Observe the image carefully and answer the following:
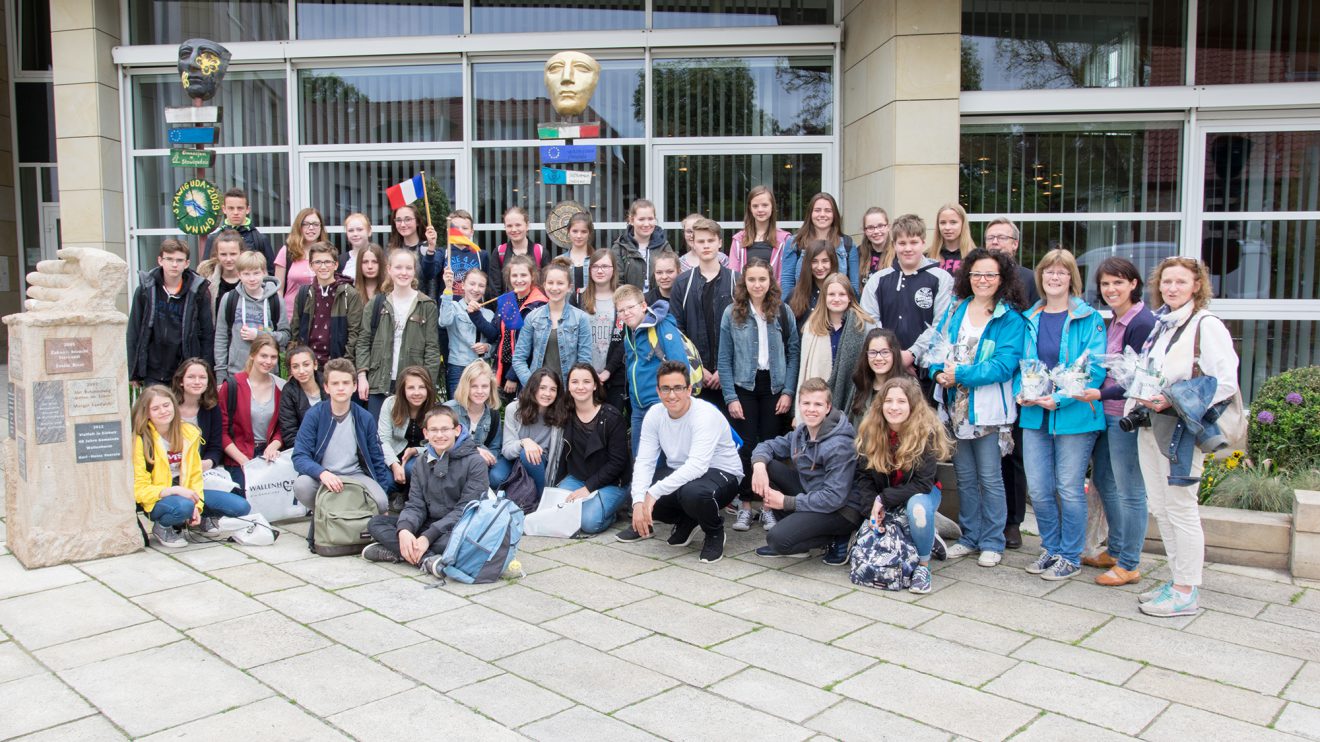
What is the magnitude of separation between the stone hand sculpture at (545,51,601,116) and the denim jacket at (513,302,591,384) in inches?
103

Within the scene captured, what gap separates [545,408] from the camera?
22.2 feet

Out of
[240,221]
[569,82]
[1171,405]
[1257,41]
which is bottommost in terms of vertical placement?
[1171,405]

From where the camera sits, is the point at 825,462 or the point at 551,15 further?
the point at 551,15

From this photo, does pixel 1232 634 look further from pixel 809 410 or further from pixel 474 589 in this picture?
pixel 474 589

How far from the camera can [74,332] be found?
5.78 meters

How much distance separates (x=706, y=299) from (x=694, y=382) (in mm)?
768

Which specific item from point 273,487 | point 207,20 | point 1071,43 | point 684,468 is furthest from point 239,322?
point 1071,43

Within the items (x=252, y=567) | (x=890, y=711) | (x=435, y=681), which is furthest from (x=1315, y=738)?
(x=252, y=567)

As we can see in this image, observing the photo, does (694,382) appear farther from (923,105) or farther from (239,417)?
(923,105)

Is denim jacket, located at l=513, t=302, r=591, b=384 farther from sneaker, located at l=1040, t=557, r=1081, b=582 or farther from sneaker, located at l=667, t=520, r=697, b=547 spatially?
sneaker, located at l=1040, t=557, r=1081, b=582

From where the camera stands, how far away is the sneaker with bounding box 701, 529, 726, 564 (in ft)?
19.7

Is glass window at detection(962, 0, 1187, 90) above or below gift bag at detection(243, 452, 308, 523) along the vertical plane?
above

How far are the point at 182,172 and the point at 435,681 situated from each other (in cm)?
944

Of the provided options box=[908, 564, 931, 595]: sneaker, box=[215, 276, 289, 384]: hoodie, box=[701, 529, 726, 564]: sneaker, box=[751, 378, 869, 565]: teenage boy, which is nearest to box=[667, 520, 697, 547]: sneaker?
box=[701, 529, 726, 564]: sneaker
